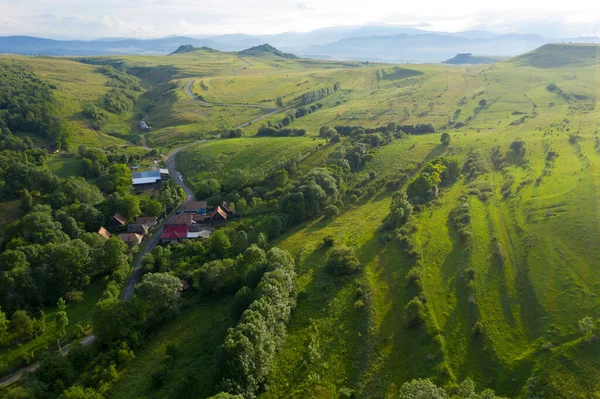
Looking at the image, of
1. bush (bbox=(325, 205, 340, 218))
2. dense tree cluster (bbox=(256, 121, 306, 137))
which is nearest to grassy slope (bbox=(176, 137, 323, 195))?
dense tree cluster (bbox=(256, 121, 306, 137))

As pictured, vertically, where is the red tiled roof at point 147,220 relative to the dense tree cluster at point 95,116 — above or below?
below

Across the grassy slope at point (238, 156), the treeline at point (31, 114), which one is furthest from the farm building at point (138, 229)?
the treeline at point (31, 114)

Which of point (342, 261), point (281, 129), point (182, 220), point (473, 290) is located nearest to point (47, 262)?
point (182, 220)

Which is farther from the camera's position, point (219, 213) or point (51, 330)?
point (219, 213)

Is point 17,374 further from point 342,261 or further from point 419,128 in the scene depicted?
point 419,128

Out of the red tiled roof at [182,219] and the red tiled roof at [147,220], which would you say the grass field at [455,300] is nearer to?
the red tiled roof at [182,219]
